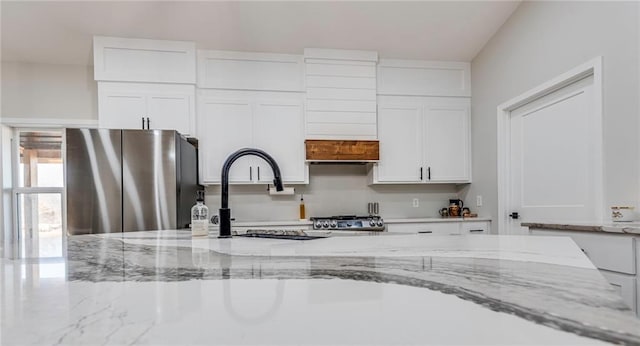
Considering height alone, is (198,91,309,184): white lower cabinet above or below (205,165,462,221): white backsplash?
above

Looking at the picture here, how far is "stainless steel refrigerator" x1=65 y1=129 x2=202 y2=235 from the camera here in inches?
108

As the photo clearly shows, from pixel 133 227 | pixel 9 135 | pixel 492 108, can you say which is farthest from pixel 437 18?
pixel 9 135

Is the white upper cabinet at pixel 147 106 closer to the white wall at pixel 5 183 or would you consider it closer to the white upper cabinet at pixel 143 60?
the white upper cabinet at pixel 143 60

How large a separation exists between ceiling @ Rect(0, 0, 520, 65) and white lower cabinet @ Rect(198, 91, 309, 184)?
21.2 inches

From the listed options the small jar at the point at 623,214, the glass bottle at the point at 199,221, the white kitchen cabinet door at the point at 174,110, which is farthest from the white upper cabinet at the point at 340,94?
the glass bottle at the point at 199,221

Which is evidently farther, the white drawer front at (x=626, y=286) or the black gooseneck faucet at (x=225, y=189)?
the white drawer front at (x=626, y=286)

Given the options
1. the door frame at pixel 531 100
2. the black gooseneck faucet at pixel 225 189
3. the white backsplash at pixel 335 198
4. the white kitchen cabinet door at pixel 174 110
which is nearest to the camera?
the black gooseneck faucet at pixel 225 189

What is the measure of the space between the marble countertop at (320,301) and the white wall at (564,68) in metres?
Result: 2.02

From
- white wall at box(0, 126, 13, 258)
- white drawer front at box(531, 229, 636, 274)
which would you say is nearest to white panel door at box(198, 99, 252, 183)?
white wall at box(0, 126, 13, 258)

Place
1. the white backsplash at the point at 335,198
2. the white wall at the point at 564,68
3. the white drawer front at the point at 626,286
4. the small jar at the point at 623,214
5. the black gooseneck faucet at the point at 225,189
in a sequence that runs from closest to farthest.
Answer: the black gooseneck faucet at the point at 225,189
the white drawer front at the point at 626,286
the small jar at the point at 623,214
the white wall at the point at 564,68
the white backsplash at the point at 335,198

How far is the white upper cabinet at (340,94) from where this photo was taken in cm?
370

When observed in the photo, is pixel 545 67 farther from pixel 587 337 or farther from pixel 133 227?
pixel 133 227

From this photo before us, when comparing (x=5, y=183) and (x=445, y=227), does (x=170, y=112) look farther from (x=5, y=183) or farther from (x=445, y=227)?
(x=445, y=227)

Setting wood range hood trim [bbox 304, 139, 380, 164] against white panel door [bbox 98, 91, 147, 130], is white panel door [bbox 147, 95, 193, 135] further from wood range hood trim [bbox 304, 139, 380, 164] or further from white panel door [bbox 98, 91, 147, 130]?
wood range hood trim [bbox 304, 139, 380, 164]
